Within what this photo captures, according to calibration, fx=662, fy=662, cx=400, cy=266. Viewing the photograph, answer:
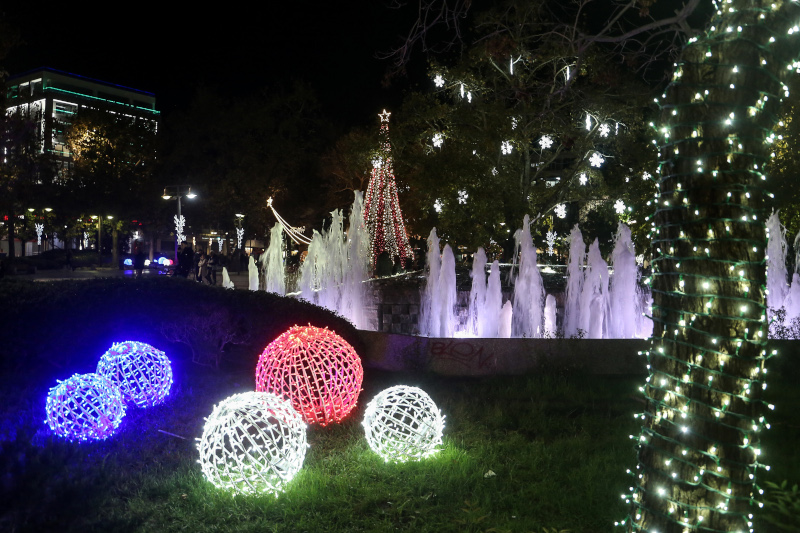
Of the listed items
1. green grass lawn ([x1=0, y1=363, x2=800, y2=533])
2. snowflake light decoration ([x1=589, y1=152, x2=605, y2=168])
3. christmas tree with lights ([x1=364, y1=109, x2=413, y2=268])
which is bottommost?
green grass lawn ([x1=0, y1=363, x2=800, y2=533])

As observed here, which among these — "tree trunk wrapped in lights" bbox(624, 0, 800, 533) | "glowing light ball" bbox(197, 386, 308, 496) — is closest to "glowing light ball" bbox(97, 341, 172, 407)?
"glowing light ball" bbox(197, 386, 308, 496)

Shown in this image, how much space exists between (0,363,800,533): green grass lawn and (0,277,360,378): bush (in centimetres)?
176

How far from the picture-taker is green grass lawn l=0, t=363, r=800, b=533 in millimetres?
4344

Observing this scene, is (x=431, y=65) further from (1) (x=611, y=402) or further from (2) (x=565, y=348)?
(1) (x=611, y=402)

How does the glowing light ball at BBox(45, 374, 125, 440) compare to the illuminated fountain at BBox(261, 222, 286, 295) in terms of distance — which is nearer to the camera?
the glowing light ball at BBox(45, 374, 125, 440)

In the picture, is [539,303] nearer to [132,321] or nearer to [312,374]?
[312,374]

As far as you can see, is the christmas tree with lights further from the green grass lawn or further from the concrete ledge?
the green grass lawn

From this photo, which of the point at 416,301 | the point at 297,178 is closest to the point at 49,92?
the point at 297,178

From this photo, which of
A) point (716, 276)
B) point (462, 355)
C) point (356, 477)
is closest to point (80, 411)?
point (356, 477)

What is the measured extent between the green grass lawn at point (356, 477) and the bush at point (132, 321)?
5.77ft

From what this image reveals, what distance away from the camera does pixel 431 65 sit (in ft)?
67.2

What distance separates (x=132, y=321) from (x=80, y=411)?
10.6ft

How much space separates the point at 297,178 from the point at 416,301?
34.6m

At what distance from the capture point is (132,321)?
9.12m
